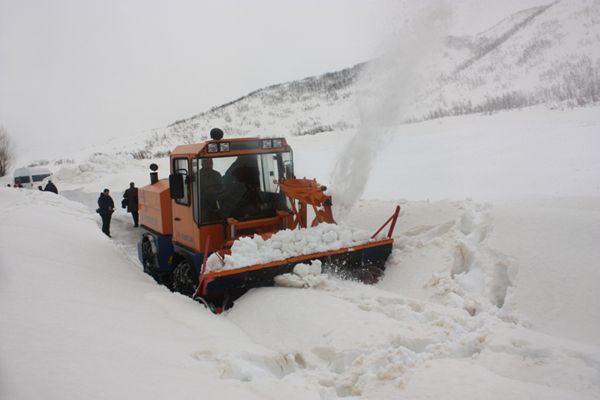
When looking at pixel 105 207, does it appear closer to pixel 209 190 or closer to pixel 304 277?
pixel 209 190

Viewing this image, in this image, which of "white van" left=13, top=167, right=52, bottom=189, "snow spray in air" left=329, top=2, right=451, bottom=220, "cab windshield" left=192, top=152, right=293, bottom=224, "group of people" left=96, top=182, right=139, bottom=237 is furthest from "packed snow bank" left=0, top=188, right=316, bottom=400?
"white van" left=13, top=167, right=52, bottom=189

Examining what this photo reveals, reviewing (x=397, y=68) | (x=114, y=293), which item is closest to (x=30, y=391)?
(x=114, y=293)

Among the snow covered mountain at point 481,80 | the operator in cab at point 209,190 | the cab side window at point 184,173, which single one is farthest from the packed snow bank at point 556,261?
the cab side window at point 184,173

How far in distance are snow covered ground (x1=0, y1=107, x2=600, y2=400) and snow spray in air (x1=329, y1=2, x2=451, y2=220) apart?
40.3 inches

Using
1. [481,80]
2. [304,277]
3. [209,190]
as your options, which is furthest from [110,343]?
[481,80]

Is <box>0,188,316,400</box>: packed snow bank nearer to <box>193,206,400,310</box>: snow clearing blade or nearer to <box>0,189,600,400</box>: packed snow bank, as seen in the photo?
<box>0,189,600,400</box>: packed snow bank

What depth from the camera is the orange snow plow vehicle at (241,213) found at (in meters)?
5.38

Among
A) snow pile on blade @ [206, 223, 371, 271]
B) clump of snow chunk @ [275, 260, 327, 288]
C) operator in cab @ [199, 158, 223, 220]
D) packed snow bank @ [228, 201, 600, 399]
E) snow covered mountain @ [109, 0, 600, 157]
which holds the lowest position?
packed snow bank @ [228, 201, 600, 399]

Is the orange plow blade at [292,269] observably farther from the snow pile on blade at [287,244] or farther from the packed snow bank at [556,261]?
the packed snow bank at [556,261]

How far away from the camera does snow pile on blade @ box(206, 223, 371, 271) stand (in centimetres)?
520

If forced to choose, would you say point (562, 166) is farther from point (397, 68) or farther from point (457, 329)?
point (457, 329)

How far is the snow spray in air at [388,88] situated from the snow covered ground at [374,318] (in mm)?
1025

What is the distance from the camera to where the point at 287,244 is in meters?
5.46

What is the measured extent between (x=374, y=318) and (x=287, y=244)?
1.62 metres
